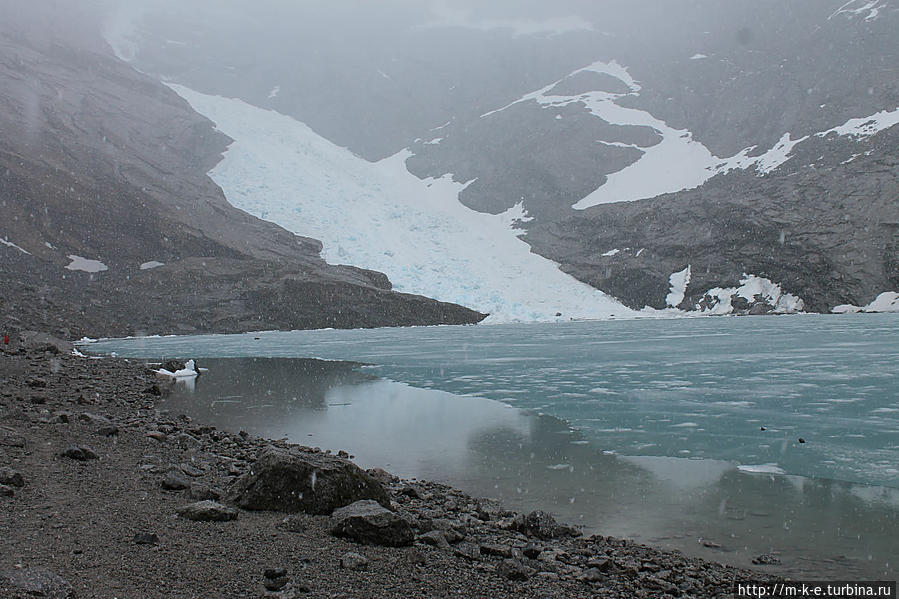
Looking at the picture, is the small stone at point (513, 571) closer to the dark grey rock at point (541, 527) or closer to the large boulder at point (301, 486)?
the dark grey rock at point (541, 527)

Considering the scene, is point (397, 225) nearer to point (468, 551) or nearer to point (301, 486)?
point (301, 486)

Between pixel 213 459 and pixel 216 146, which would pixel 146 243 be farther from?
pixel 213 459

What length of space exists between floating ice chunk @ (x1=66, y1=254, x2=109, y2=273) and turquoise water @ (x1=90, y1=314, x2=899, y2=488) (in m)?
21.3

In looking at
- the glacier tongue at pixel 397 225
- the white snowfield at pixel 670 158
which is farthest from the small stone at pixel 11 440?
the white snowfield at pixel 670 158

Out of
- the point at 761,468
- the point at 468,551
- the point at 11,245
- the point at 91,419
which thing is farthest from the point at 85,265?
the point at 468,551

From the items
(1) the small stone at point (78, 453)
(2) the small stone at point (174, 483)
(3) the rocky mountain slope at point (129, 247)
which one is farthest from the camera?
(3) the rocky mountain slope at point (129, 247)

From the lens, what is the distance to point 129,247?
54469 millimetres

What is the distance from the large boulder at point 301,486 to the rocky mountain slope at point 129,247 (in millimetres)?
30359

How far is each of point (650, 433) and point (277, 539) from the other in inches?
302

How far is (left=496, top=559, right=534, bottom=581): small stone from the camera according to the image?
488 centimetres

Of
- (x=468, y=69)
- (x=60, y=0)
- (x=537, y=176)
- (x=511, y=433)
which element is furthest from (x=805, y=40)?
(x=60, y=0)

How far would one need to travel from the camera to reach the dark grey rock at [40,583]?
3.45 m

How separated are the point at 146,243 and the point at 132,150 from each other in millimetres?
23956

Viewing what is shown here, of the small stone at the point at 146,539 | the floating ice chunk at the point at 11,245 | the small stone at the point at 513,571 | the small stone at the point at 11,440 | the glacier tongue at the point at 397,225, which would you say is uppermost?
the glacier tongue at the point at 397,225
